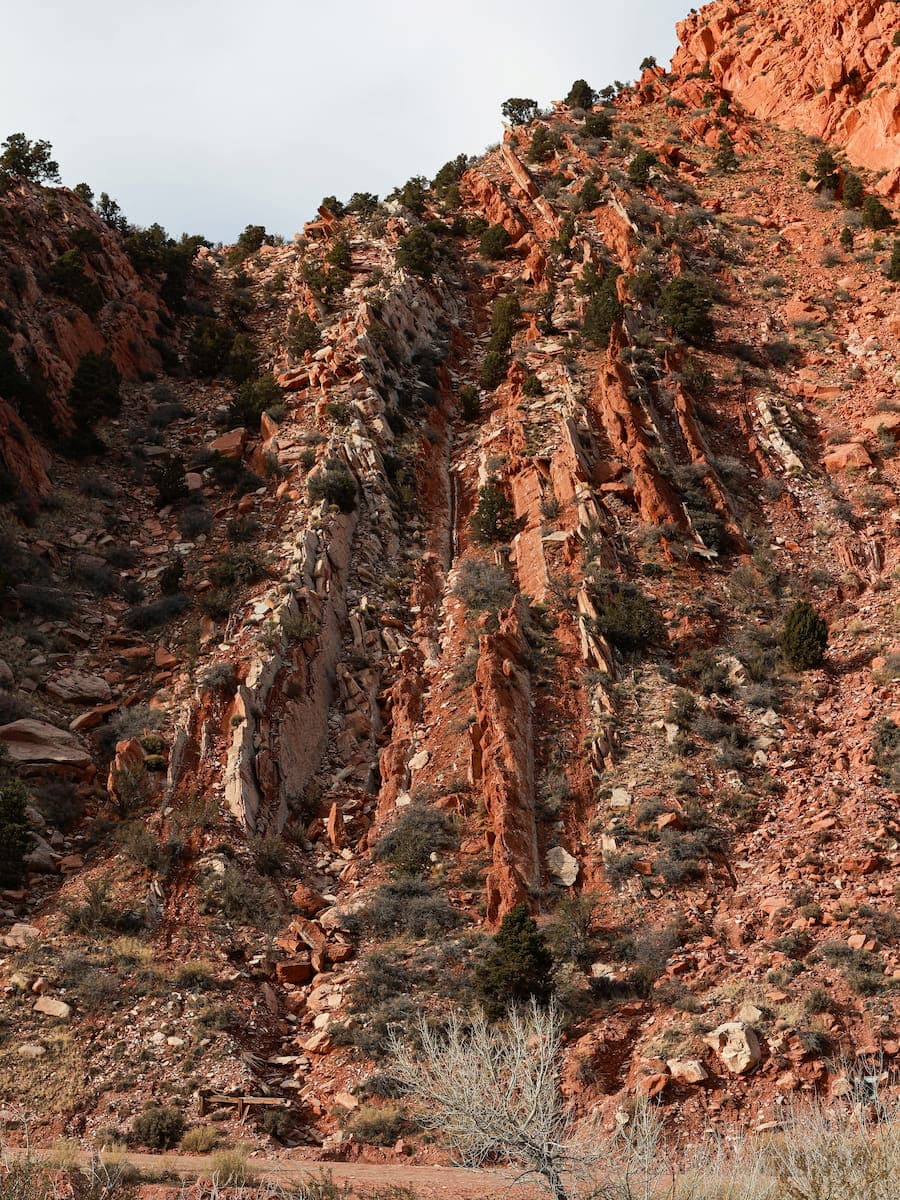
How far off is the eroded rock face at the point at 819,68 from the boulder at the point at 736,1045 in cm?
4415

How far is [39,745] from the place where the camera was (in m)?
24.8

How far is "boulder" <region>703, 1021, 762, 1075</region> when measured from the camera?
17516 mm

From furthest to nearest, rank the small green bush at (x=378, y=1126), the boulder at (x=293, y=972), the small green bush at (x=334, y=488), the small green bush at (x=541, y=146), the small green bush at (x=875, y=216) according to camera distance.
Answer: the small green bush at (x=541, y=146) < the small green bush at (x=875, y=216) < the small green bush at (x=334, y=488) < the boulder at (x=293, y=972) < the small green bush at (x=378, y=1126)

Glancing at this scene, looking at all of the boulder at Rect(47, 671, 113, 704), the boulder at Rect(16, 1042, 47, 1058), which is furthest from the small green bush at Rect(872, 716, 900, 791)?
the boulder at Rect(47, 671, 113, 704)

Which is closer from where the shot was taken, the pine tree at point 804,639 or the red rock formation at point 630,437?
the pine tree at point 804,639

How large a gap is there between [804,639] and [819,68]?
45.3 metres

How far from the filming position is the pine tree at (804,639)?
27.6m

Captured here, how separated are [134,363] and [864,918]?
34663 millimetres

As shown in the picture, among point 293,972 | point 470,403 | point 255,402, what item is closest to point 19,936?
point 293,972

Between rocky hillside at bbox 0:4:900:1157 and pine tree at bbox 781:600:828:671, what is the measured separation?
110mm

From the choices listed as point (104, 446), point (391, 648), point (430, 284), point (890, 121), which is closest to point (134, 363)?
point (104, 446)

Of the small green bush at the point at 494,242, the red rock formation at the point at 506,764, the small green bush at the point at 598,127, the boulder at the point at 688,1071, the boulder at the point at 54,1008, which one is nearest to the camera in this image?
the boulder at the point at 688,1071

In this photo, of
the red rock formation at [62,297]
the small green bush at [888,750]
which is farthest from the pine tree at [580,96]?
the small green bush at [888,750]

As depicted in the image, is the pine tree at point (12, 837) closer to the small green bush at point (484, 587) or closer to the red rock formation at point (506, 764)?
the red rock formation at point (506, 764)
